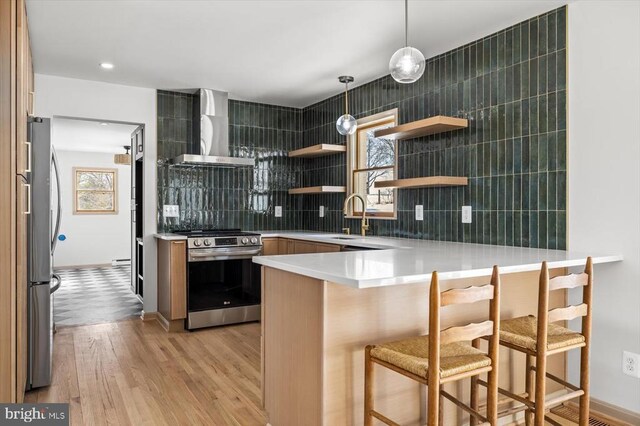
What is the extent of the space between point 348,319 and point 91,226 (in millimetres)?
8229

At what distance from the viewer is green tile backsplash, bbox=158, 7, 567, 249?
2812 mm

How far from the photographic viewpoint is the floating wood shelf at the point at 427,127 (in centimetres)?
319

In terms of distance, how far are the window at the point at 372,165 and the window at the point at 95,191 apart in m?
6.19

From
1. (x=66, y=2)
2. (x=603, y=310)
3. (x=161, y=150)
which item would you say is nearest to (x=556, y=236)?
(x=603, y=310)

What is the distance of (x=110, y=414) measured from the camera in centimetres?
245

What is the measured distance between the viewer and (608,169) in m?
2.49

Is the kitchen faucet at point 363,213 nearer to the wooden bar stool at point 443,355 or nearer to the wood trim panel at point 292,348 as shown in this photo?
the wood trim panel at point 292,348

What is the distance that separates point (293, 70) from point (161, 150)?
1.67 m

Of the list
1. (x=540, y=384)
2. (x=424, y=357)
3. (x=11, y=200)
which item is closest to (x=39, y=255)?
(x=11, y=200)

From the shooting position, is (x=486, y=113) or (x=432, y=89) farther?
(x=432, y=89)

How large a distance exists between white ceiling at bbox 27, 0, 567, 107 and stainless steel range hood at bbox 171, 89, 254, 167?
32cm

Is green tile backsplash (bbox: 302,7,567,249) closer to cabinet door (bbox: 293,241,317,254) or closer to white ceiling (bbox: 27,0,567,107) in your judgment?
white ceiling (bbox: 27,0,567,107)

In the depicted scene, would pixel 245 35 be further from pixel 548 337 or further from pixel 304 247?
pixel 548 337

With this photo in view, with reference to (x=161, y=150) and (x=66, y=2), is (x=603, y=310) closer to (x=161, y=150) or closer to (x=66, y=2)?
(x=66, y=2)
